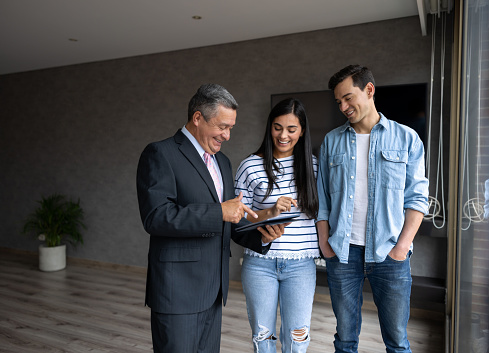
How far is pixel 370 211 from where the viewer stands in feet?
5.41

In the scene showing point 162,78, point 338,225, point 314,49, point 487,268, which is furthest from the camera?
point 162,78

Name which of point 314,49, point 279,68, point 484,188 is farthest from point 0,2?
point 484,188

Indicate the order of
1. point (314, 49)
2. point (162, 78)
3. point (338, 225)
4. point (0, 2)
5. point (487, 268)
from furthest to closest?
point (162, 78), point (314, 49), point (0, 2), point (338, 225), point (487, 268)

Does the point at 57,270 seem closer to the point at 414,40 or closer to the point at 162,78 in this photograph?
the point at 162,78

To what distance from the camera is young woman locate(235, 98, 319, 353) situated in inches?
67.1

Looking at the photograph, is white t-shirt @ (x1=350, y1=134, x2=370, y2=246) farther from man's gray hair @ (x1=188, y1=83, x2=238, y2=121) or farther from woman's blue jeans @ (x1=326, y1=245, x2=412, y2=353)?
man's gray hair @ (x1=188, y1=83, x2=238, y2=121)

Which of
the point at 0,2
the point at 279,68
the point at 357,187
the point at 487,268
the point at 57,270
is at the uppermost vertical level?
the point at 0,2

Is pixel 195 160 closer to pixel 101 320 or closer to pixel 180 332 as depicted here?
pixel 180 332

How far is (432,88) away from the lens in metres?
3.48

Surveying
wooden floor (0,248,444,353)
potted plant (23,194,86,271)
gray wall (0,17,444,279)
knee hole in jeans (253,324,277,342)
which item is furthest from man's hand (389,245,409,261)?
potted plant (23,194,86,271)

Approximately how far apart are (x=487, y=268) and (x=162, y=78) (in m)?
4.40

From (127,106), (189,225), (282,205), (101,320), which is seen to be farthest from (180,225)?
(127,106)

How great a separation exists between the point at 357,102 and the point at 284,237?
647mm

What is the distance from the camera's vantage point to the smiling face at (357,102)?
65.2 inches
